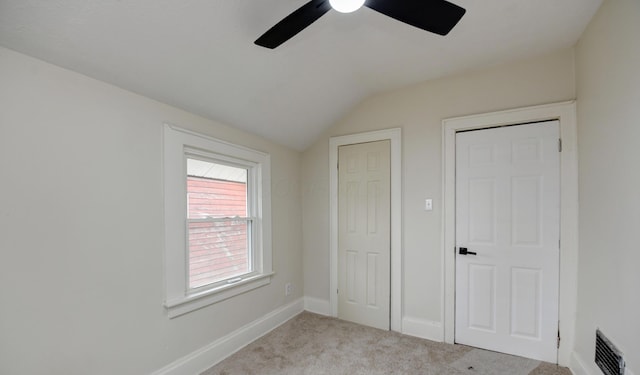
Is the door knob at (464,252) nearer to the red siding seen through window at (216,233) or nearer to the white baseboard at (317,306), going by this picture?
the white baseboard at (317,306)

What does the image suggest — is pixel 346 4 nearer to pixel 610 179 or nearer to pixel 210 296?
pixel 610 179

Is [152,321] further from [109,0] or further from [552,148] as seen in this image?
[552,148]

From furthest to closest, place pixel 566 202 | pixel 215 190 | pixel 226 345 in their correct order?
pixel 215 190 < pixel 226 345 < pixel 566 202

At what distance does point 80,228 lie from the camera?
4.91 ft

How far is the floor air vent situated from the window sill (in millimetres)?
2524

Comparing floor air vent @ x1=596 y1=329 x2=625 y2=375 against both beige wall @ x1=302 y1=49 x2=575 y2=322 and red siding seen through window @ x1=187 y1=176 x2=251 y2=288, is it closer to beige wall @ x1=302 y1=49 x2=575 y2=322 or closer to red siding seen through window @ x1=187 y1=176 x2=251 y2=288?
beige wall @ x1=302 y1=49 x2=575 y2=322

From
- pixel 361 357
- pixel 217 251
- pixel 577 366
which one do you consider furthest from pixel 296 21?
pixel 577 366

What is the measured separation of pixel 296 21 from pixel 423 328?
109 inches

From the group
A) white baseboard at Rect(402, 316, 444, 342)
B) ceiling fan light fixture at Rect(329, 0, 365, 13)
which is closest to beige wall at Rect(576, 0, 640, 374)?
white baseboard at Rect(402, 316, 444, 342)

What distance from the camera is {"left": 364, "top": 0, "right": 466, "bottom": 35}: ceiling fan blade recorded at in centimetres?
111

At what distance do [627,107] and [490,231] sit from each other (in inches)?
49.1

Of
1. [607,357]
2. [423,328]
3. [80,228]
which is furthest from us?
[423,328]

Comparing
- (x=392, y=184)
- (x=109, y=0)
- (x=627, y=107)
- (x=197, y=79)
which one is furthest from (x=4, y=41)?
(x=627, y=107)

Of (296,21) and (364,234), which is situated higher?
(296,21)
